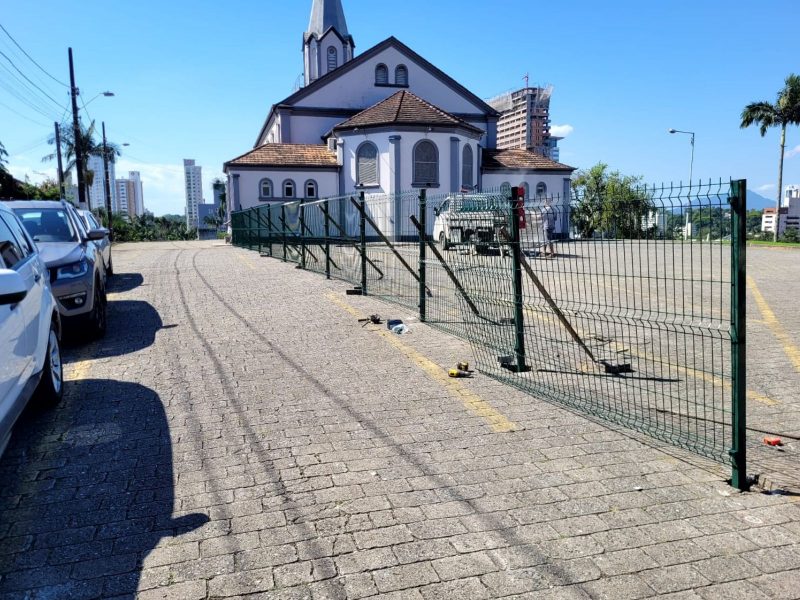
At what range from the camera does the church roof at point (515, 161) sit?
1719 inches

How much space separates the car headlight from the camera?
26.1ft

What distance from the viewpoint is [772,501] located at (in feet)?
12.4

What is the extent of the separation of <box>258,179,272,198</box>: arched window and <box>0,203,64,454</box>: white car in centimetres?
3604

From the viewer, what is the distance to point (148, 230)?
79.6 meters

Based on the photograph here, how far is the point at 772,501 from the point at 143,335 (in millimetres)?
7563

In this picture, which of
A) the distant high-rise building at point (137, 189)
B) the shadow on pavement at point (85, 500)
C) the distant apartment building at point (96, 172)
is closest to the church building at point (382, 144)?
the distant apartment building at point (96, 172)

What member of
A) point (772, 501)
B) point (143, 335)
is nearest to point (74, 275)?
point (143, 335)

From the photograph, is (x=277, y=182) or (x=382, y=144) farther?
(x=277, y=182)

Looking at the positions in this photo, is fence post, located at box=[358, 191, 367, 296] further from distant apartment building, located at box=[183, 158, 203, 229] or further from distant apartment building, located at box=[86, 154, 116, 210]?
distant apartment building, located at box=[183, 158, 203, 229]

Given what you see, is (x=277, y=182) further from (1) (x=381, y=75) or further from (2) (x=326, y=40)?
(2) (x=326, y=40)

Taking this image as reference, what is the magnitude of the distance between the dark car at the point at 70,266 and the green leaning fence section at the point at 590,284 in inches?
173

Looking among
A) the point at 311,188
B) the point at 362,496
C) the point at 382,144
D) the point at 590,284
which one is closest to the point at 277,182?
the point at 311,188

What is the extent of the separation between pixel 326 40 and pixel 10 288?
53.7m

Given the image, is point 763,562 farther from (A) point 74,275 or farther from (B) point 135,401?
(A) point 74,275
